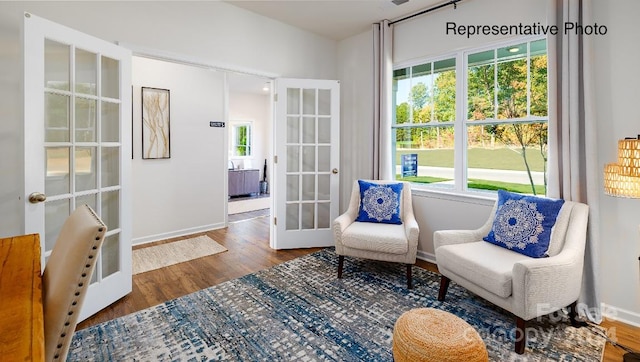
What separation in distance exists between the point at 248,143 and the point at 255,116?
0.79 meters

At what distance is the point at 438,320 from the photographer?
1562 millimetres

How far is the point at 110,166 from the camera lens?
2.52m

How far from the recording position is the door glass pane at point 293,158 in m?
3.96

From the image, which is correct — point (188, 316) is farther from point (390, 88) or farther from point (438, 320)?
point (390, 88)

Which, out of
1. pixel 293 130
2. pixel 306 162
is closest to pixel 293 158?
pixel 306 162

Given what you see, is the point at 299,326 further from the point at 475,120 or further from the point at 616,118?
the point at 616,118

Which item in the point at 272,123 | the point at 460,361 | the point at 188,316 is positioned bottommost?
the point at 188,316

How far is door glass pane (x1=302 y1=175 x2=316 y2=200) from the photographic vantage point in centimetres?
406

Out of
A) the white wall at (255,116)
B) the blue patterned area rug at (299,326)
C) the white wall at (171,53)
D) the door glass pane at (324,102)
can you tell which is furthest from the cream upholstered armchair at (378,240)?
the white wall at (255,116)

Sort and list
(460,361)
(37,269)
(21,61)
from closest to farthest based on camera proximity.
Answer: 1. (37,269)
2. (460,361)
3. (21,61)

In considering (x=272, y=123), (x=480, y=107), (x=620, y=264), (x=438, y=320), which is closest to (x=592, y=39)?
(x=480, y=107)

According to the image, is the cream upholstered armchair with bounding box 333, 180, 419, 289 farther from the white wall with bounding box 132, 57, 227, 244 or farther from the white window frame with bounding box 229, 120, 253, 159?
the white window frame with bounding box 229, 120, 253, 159

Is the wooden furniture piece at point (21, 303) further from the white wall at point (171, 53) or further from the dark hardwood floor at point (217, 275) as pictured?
the dark hardwood floor at point (217, 275)

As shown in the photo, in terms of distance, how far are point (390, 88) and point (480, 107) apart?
1.04m
